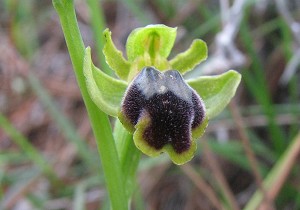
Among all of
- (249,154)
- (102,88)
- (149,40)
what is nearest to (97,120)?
(102,88)

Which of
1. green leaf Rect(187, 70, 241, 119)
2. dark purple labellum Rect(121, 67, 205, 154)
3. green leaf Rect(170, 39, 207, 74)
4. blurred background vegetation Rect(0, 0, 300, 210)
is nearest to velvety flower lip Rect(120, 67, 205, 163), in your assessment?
dark purple labellum Rect(121, 67, 205, 154)

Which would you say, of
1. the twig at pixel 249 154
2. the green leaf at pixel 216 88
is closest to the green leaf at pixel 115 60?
the green leaf at pixel 216 88

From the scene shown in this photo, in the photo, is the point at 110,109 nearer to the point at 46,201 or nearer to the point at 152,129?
the point at 152,129

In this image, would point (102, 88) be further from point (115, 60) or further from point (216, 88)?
point (216, 88)

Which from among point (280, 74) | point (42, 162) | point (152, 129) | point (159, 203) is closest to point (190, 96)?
point (152, 129)

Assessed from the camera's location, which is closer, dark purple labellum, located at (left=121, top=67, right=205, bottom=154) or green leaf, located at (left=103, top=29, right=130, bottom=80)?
dark purple labellum, located at (left=121, top=67, right=205, bottom=154)

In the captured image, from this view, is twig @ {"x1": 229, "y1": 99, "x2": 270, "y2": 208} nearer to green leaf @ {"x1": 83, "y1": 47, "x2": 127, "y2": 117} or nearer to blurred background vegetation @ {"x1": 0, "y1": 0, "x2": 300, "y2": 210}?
blurred background vegetation @ {"x1": 0, "y1": 0, "x2": 300, "y2": 210}
